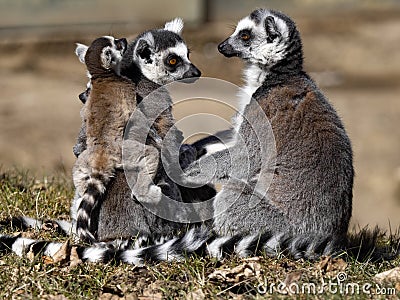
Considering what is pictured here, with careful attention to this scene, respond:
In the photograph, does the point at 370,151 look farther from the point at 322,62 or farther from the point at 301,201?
→ the point at 301,201

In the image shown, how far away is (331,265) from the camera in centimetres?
426

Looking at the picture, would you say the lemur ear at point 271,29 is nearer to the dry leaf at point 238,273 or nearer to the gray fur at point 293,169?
the gray fur at point 293,169

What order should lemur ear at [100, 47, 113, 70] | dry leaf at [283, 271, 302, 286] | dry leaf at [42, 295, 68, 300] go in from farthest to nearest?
lemur ear at [100, 47, 113, 70], dry leaf at [283, 271, 302, 286], dry leaf at [42, 295, 68, 300]

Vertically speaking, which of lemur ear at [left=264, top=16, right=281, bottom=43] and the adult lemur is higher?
lemur ear at [left=264, top=16, right=281, bottom=43]

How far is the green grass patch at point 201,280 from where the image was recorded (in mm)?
3859

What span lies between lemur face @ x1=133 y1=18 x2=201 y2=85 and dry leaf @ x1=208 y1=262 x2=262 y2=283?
1.50 m

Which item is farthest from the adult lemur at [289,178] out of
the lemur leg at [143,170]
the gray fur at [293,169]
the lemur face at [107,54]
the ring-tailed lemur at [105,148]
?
the lemur face at [107,54]

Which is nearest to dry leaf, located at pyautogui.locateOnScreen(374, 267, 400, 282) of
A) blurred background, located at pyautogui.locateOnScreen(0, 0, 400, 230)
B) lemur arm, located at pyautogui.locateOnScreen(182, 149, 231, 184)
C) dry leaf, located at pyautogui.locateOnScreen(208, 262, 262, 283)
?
dry leaf, located at pyautogui.locateOnScreen(208, 262, 262, 283)

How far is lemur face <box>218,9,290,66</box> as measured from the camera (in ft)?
16.6

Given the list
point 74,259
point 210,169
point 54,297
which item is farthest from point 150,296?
point 210,169

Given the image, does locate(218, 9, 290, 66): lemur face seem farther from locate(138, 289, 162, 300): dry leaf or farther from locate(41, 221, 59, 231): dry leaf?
locate(138, 289, 162, 300): dry leaf

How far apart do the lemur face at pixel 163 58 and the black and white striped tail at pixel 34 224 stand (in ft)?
3.73

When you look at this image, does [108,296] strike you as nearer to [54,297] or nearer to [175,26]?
[54,297]

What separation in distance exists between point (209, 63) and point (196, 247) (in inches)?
407
